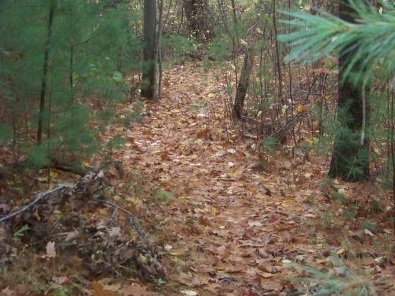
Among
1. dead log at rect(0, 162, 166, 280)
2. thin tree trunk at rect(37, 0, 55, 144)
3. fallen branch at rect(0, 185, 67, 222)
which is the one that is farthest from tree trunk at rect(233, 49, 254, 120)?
fallen branch at rect(0, 185, 67, 222)

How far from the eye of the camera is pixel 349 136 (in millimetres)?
6031

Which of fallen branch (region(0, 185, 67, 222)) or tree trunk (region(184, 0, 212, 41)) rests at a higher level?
tree trunk (region(184, 0, 212, 41))

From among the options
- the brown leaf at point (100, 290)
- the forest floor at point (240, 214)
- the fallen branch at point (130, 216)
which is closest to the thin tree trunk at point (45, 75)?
the fallen branch at point (130, 216)

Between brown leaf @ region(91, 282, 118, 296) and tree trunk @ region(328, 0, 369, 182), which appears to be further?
tree trunk @ region(328, 0, 369, 182)

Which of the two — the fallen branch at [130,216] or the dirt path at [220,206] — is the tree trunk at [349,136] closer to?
the dirt path at [220,206]

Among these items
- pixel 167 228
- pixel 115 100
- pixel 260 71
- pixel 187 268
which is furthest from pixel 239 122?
pixel 187 268

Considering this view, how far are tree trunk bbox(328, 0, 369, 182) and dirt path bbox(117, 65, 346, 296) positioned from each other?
1.58 ft

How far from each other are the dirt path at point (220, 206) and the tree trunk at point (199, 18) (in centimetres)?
785

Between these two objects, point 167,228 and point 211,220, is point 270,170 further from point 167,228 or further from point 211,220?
point 167,228

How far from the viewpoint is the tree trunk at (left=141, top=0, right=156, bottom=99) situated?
11750mm

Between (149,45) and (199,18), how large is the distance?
6800mm

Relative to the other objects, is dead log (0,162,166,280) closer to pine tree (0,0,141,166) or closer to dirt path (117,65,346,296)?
dirt path (117,65,346,296)

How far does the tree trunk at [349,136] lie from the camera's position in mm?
6070

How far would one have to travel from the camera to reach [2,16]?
4668mm
